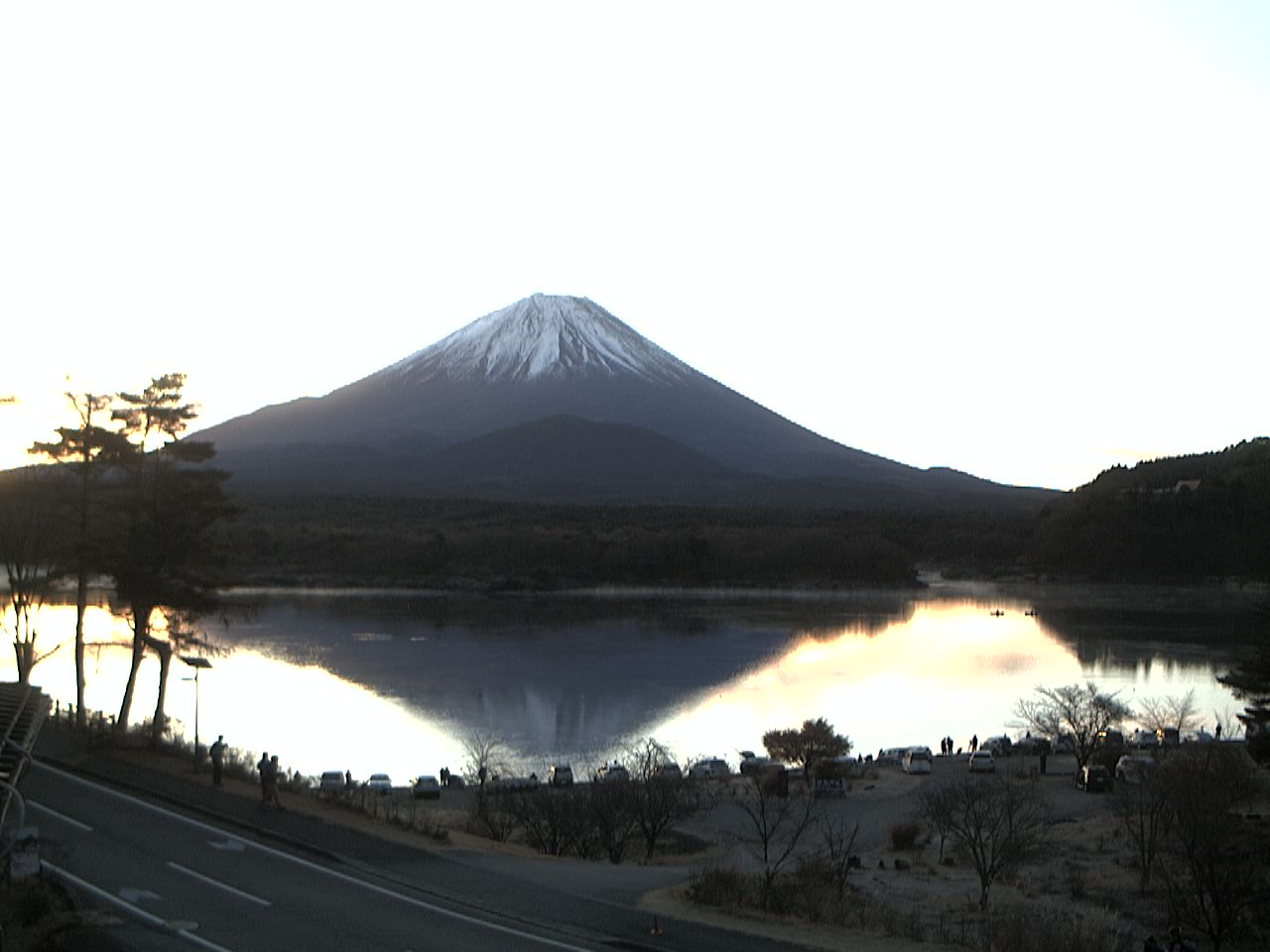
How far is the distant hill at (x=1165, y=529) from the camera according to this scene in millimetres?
79062

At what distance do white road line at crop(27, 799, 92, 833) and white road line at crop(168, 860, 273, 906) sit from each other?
145cm

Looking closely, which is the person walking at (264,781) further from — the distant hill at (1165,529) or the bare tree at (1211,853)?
the distant hill at (1165,529)

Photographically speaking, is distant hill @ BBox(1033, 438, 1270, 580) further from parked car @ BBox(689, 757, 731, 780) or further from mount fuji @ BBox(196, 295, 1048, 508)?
parked car @ BBox(689, 757, 731, 780)

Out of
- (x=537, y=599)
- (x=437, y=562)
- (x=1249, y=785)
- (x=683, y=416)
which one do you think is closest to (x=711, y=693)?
(x=1249, y=785)

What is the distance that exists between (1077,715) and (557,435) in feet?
329

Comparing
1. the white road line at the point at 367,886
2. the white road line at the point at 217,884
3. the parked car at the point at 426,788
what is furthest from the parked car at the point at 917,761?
the white road line at the point at 217,884

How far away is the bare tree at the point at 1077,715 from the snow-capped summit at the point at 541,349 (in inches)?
4608

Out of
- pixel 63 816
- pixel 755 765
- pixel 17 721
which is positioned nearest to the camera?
pixel 17 721

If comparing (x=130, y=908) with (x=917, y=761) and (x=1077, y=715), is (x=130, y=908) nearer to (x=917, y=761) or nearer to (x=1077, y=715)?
(x=917, y=761)

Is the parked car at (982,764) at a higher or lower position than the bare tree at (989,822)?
lower

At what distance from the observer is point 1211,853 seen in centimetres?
1277

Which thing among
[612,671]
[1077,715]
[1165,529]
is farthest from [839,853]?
[1165,529]

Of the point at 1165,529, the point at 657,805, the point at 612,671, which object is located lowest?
the point at 612,671

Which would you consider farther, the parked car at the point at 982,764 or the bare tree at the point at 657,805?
the parked car at the point at 982,764
